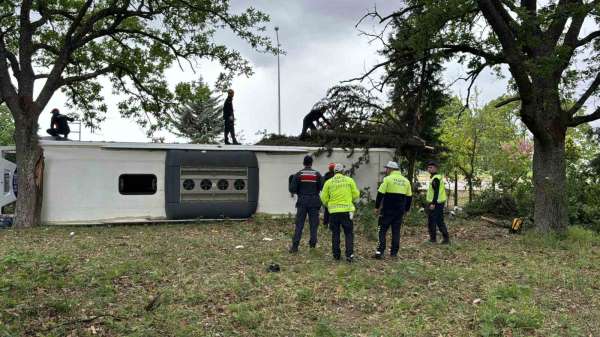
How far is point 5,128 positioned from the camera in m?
45.4

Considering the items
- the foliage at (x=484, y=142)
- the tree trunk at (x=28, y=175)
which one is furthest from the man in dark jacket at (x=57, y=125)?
the foliage at (x=484, y=142)

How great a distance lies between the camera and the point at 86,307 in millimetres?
6156

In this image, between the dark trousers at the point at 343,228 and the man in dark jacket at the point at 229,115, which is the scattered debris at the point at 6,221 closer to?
the man in dark jacket at the point at 229,115

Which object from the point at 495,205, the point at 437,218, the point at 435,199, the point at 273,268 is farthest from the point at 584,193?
the point at 273,268

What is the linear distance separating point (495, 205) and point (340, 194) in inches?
433

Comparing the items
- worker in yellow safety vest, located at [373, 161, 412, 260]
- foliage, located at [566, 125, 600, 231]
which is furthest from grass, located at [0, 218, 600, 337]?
foliage, located at [566, 125, 600, 231]

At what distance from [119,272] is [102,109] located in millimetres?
11913

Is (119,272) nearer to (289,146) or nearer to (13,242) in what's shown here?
(13,242)

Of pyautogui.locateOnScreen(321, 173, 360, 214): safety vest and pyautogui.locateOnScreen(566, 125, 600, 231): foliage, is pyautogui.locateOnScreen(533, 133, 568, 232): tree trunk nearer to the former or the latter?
pyautogui.locateOnScreen(566, 125, 600, 231): foliage

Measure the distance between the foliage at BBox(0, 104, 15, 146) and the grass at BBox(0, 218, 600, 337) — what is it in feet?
121

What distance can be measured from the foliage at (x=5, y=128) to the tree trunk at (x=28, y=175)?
109 ft

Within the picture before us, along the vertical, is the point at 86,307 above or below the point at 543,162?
below

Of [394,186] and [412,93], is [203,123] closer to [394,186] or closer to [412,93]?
[412,93]

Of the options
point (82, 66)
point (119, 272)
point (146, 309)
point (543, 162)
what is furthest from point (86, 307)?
point (82, 66)
